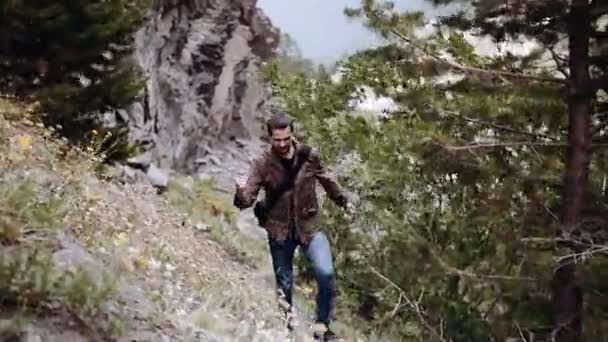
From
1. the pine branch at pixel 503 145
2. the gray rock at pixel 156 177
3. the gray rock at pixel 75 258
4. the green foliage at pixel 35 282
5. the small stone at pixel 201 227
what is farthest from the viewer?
the gray rock at pixel 156 177

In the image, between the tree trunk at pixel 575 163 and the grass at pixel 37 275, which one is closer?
the grass at pixel 37 275

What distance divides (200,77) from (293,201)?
1896cm

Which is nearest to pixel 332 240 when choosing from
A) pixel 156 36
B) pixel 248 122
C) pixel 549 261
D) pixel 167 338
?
pixel 549 261

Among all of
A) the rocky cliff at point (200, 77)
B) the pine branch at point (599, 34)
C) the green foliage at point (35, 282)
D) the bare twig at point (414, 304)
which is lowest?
the green foliage at point (35, 282)

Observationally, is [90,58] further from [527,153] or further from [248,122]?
[248,122]

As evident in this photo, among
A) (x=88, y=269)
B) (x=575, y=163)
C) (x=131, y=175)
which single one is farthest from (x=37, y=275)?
(x=131, y=175)

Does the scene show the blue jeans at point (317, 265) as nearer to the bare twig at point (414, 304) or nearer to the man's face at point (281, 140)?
the man's face at point (281, 140)

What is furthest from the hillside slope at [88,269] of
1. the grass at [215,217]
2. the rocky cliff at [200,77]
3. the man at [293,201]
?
the rocky cliff at [200,77]

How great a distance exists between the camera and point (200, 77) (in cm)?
2484

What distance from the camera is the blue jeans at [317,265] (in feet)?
20.7

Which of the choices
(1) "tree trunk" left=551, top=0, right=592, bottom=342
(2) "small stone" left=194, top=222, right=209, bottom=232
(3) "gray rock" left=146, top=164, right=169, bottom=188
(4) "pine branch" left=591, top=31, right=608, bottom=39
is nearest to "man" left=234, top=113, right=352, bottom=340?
(1) "tree trunk" left=551, top=0, right=592, bottom=342

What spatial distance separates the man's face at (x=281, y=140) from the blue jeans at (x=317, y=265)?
28.5 inches

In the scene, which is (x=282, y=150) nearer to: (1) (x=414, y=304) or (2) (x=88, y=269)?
(2) (x=88, y=269)

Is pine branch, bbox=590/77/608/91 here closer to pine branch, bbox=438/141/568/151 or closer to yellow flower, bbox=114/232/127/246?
pine branch, bbox=438/141/568/151
